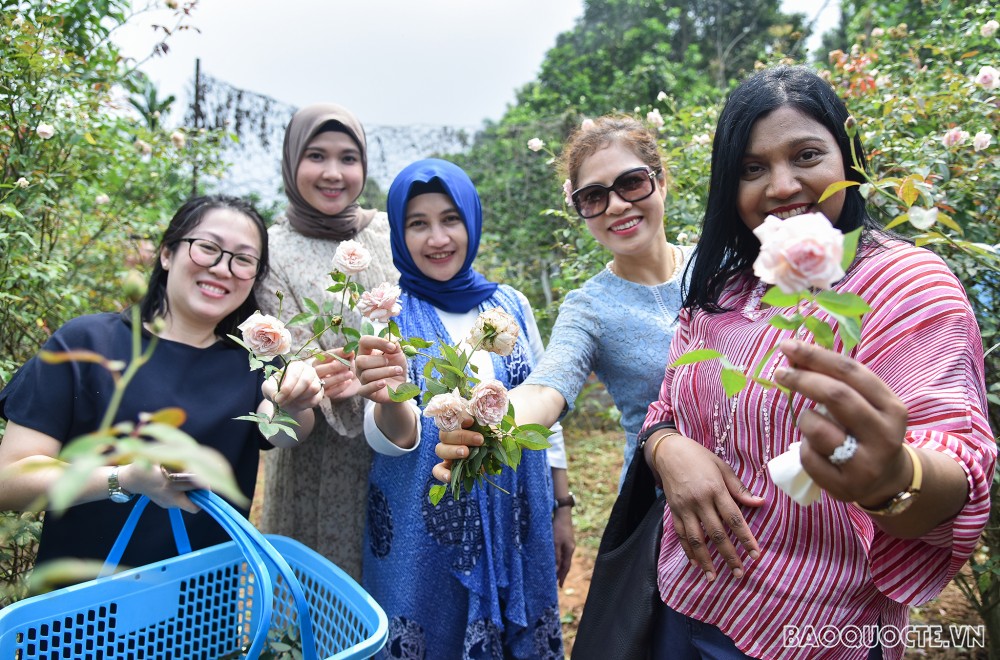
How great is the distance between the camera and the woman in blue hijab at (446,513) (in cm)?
188

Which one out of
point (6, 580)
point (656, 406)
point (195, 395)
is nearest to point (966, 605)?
point (656, 406)

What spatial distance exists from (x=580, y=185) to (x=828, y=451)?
129cm

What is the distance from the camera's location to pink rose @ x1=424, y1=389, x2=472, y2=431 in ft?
4.15

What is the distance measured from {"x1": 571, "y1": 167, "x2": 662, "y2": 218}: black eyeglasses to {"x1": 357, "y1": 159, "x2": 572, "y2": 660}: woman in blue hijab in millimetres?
424

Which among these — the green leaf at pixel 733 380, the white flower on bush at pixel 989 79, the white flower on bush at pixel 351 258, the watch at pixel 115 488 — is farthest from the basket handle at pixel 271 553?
the white flower on bush at pixel 989 79

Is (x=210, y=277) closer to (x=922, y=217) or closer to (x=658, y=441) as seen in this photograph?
(x=658, y=441)

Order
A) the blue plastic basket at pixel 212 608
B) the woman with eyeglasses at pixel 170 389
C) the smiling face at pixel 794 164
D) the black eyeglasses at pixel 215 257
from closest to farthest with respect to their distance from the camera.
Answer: the smiling face at pixel 794 164 < the blue plastic basket at pixel 212 608 < the woman with eyeglasses at pixel 170 389 < the black eyeglasses at pixel 215 257

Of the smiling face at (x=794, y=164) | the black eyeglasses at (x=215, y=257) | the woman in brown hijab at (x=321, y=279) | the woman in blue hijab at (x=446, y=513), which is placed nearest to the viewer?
the smiling face at (x=794, y=164)

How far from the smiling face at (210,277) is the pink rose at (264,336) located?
0.51 m

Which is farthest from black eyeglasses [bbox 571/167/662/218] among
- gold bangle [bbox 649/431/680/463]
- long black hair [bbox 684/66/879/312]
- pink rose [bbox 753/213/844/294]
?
pink rose [bbox 753/213/844/294]

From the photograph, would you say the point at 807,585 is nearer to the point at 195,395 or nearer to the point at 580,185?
the point at 580,185

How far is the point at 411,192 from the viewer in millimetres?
2027

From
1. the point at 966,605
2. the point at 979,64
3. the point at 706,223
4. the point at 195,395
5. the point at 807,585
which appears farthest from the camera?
the point at 966,605

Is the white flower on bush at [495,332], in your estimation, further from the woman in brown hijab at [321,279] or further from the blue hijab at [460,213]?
the woman in brown hijab at [321,279]
